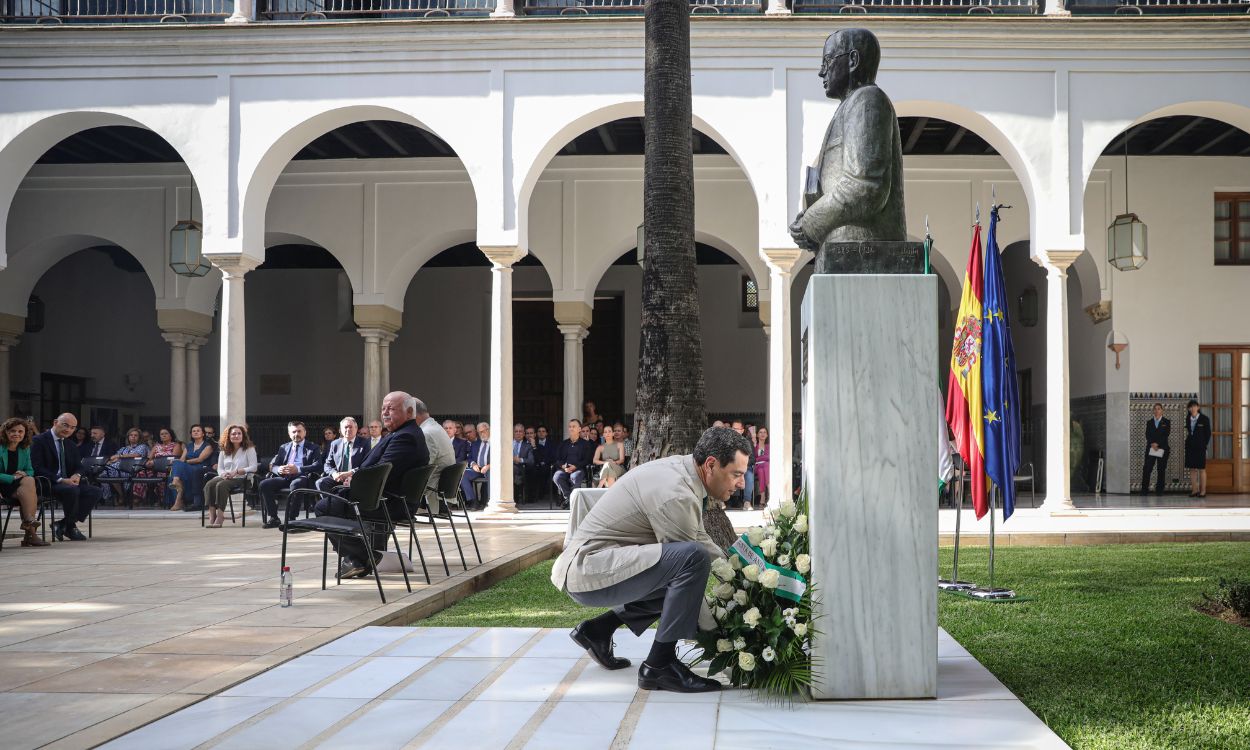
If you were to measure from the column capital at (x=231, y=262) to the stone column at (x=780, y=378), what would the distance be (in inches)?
260

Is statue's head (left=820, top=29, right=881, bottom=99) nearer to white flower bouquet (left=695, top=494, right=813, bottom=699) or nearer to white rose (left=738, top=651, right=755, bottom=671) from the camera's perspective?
white flower bouquet (left=695, top=494, right=813, bottom=699)

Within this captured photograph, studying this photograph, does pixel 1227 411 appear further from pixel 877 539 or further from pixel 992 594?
pixel 877 539

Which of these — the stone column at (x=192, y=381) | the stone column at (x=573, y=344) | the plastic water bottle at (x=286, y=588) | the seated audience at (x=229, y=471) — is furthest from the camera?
the stone column at (x=192, y=381)

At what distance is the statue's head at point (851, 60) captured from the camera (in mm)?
4527

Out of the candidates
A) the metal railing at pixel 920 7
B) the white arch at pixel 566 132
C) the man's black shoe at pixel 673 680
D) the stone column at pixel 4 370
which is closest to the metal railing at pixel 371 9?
the white arch at pixel 566 132

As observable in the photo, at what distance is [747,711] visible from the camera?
398 cm

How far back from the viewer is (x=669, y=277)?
8922 mm

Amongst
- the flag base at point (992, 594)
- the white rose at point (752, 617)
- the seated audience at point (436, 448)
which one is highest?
the seated audience at point (436, 448)

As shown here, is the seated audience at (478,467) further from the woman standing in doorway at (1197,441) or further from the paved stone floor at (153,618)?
the woman standing in doorway at (1197,441)

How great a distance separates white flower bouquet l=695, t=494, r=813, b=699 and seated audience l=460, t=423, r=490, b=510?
11.0 m

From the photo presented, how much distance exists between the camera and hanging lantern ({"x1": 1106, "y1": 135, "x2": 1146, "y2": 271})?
14.8 metres

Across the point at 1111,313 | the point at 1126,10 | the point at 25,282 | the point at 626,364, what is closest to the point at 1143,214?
the point at 1111,313

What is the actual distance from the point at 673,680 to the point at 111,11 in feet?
50.5

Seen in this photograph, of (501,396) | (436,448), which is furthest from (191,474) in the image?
(436,448)
